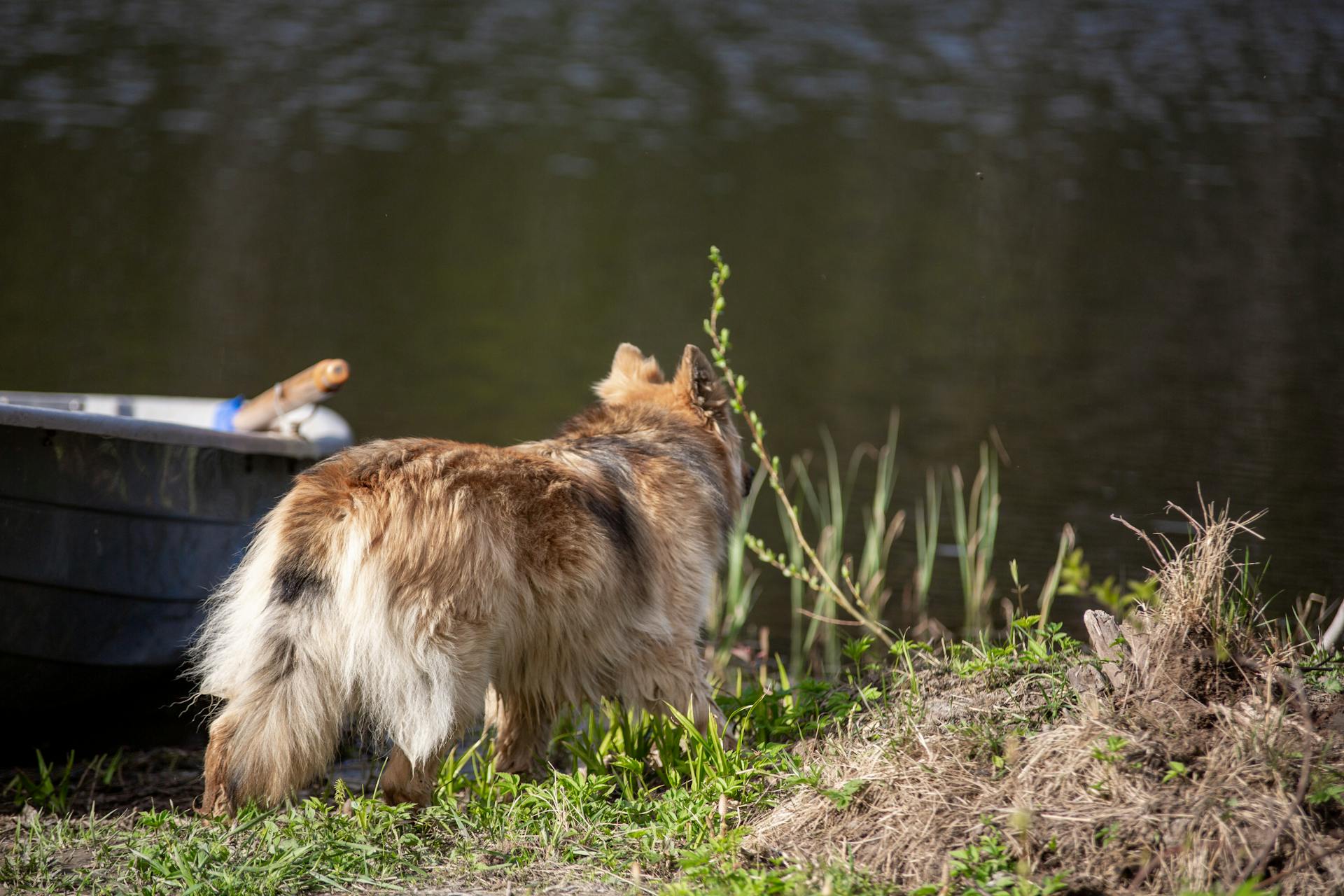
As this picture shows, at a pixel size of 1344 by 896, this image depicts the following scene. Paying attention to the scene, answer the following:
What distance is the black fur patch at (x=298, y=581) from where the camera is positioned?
11.4ft

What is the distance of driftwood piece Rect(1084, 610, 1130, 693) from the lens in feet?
11.4

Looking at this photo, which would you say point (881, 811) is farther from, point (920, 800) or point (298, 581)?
point (298, 581)

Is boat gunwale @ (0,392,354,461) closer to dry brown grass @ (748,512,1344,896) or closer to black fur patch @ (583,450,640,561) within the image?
black fur patch @ (583,450,640,561)

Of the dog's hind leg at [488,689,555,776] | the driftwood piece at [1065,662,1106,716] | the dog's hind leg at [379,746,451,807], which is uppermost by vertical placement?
the driftwood piece at [1065,662,1106,716]

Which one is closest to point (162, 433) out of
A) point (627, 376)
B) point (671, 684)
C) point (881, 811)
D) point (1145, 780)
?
point (627, 376)

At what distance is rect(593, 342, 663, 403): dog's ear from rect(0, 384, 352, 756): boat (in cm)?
151

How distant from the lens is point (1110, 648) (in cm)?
367

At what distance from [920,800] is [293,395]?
3534 mm

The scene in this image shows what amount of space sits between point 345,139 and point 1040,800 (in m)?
22.0

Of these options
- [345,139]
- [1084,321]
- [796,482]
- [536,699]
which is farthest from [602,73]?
[536,699]

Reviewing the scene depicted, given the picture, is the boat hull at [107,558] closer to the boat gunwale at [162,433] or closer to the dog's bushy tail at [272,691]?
the boat gunwale at [162,433]

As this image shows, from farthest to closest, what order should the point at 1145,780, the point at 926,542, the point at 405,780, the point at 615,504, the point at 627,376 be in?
the point at 926,542
the point at 627,376
the point at 615,504
the point at 405,780
the point at 1145,780

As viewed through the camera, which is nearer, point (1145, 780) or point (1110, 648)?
point (1145, 780)

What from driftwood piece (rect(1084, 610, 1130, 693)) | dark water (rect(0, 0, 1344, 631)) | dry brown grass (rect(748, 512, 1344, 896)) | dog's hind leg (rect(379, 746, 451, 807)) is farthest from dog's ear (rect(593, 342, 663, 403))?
dark water (rect(0, 0, 1344, 631))
